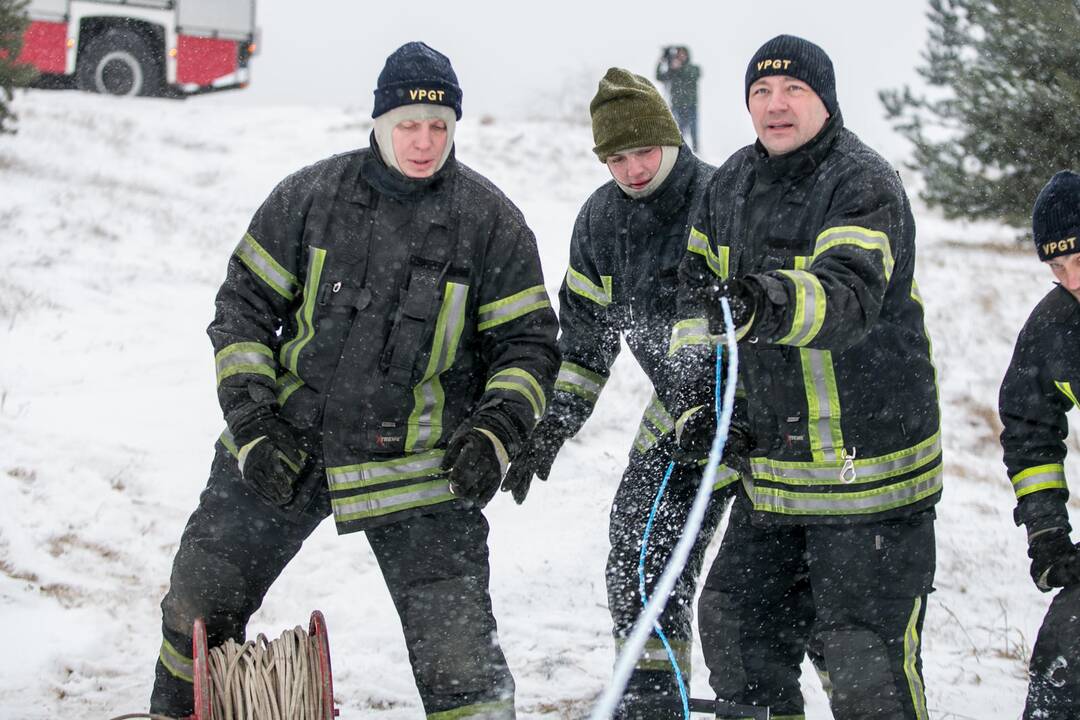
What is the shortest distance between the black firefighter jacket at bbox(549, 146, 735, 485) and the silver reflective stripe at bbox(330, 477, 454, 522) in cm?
74

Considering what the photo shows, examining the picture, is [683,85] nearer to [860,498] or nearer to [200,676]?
[860,498]

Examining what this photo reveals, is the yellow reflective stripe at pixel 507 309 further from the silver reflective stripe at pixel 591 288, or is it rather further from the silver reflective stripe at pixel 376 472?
the silver reflective stripe at pixel 591 288

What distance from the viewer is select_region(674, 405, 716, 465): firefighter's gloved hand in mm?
3182

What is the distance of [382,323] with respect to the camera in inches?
120

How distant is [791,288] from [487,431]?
36.0 inches

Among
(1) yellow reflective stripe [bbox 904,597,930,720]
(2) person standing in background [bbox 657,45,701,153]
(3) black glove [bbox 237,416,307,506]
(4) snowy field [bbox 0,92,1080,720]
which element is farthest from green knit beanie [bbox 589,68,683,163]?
(2) person standing in background [bbox 657,45,701,153]

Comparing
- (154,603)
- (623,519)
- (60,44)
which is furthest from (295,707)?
(60,44)

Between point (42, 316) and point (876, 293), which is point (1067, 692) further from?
point (42, 316)

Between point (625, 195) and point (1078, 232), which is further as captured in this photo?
point (625, 195)

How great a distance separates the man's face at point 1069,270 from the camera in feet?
10.5

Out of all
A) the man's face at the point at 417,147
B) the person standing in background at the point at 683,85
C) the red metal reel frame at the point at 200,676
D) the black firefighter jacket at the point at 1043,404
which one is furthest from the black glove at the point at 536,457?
the person standing in background at the point at 683,85

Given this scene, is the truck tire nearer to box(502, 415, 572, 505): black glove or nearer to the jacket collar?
box(502, 415, 572, 505): black glove

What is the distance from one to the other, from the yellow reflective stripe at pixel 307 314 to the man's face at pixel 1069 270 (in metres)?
2.01

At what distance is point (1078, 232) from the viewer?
3.12 meters
